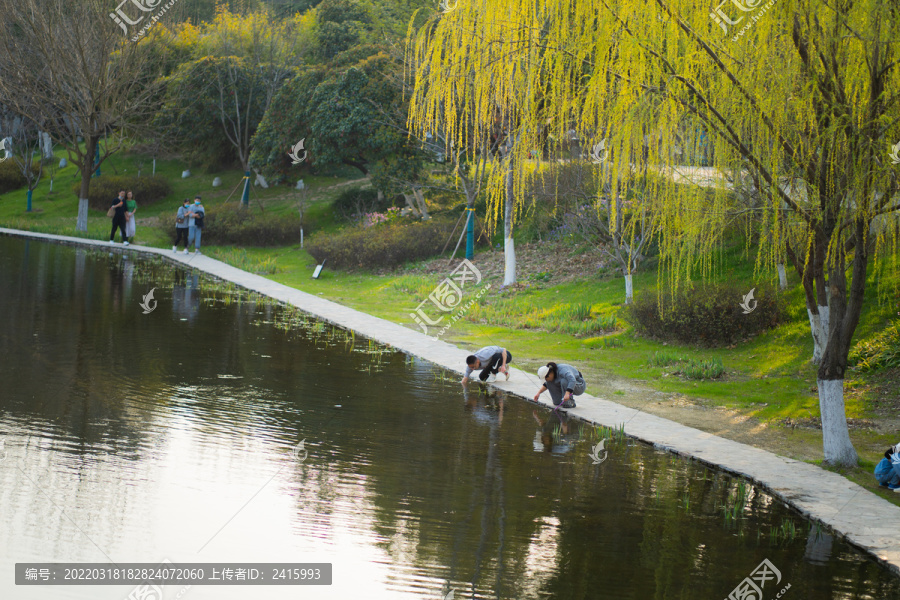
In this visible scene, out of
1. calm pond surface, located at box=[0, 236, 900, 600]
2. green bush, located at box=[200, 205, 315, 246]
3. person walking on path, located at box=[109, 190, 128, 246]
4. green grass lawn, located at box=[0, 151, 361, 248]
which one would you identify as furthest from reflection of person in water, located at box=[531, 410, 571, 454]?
green grass lawn, located at box=[0, 151, 361, 248]

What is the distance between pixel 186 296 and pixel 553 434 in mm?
13018

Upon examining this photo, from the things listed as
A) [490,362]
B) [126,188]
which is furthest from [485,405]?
[126,188]

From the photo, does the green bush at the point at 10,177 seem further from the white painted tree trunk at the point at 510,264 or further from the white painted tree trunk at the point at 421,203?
the white painted tree trunk at the point at 510,264

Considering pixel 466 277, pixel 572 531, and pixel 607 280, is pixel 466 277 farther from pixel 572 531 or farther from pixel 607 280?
pixel 572 531

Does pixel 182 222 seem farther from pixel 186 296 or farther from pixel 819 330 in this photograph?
pixel 819 330

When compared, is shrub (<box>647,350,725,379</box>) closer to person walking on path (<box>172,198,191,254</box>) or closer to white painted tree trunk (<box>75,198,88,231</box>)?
person walking on path (<box>172,198,191,254</box>)

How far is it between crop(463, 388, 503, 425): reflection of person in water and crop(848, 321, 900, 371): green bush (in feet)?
21.1

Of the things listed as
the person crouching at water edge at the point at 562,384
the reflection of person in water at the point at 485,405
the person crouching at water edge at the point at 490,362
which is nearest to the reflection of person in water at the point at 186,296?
the person crouching at water edge at the point at 490,362

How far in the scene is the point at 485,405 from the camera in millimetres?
11711

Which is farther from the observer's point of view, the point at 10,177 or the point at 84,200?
the point at 10,177

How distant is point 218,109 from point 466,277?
68.2ft

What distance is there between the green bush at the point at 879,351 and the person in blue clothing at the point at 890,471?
5.53m

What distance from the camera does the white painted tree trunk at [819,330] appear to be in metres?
11.7

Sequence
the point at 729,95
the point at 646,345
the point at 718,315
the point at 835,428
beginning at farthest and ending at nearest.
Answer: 1. the point at 646,345
2. the point at 718,315
3. the point at 835,428
4. the point at 729,95
